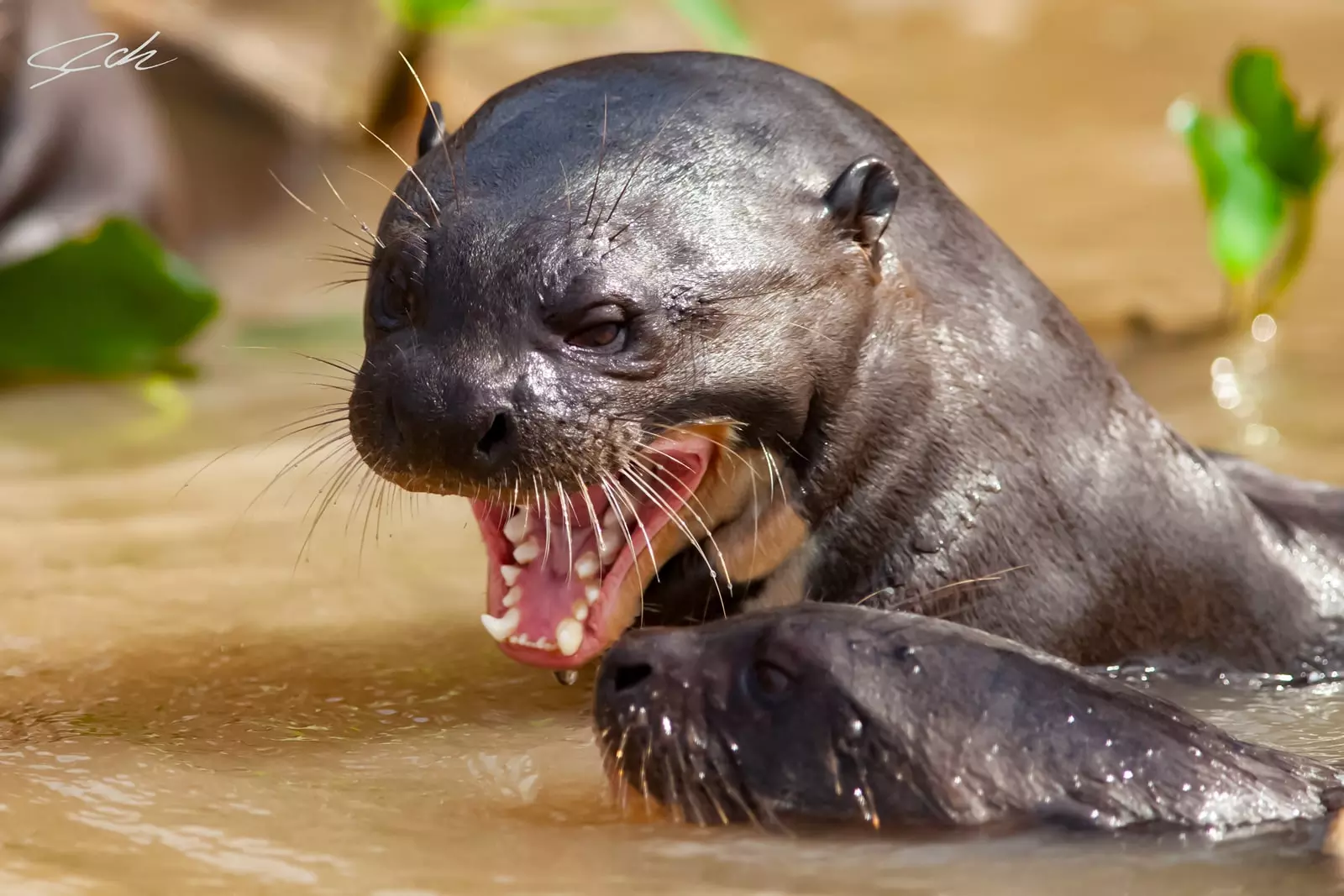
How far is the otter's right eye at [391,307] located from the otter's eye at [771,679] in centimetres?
83

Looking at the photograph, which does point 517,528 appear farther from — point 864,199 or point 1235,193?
point 1235,193

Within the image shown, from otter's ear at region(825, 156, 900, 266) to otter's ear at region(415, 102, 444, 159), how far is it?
0.73 m

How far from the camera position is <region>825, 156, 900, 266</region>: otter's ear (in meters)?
3.79

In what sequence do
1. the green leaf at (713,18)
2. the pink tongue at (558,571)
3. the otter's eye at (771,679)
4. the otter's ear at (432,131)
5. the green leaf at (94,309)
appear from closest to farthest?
1. the otter's eye at (771,679)
2. the pink tongue at (558,571)
3. the otter's ear at (432,131)
4. the green leaf at (94,309)
5. the green leaf at (713,18)

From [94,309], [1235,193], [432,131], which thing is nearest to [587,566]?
[432,131]

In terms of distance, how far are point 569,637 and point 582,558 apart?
155 millimetres

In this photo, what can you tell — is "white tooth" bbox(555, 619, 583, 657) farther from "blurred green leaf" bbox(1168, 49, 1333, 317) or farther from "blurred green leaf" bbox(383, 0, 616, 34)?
"blurred green leaf" bbox(383, 0, 616, 34)

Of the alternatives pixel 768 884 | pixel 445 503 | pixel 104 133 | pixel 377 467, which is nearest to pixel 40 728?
pixel 377 467

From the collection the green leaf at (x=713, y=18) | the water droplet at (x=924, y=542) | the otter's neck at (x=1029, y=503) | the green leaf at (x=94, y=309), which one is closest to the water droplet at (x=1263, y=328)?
the green leaf at (x=713, y=18)

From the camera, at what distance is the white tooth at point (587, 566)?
3.78m

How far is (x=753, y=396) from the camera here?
3652 millimetres

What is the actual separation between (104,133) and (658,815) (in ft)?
17.7

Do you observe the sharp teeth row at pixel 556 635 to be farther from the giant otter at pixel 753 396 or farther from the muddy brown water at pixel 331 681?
the muddy brown water at pixel 331 681

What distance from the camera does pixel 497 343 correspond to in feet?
11.3
